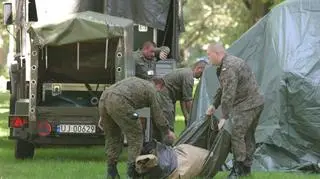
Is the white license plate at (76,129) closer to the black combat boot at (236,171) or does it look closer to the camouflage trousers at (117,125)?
the camouflage trousers at (117,125)

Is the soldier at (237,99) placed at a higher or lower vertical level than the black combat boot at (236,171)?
higher

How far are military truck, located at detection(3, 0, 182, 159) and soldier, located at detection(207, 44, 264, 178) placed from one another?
2.01 meters

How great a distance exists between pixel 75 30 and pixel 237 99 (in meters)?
2.91

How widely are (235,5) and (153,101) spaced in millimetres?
26873

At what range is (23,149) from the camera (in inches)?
473

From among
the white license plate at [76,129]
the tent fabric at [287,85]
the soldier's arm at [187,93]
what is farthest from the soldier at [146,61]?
→ the white license plate at [76,129]

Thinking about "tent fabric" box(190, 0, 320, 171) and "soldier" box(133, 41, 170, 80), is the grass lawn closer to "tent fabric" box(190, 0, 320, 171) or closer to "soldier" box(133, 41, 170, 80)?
"tent fabric" box(190, 0, 320, 171)

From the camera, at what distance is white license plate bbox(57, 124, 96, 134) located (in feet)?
37.7

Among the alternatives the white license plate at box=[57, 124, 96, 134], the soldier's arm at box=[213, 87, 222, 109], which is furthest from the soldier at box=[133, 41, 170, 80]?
the soldier's arm at box=[213, 87, 222, 109]

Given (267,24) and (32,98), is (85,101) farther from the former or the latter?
(267,24)

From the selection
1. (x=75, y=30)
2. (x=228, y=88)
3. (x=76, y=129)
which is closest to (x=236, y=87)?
(x=228, y=88)

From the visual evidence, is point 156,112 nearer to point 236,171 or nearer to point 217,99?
point 217,99

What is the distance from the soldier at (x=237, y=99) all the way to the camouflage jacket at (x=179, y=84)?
283cm

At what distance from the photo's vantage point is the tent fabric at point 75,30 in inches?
438
